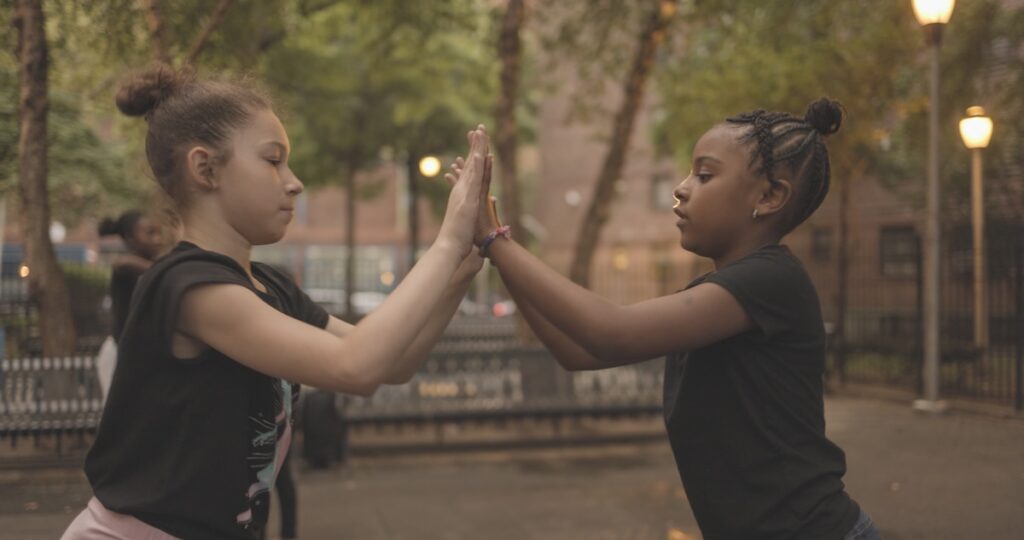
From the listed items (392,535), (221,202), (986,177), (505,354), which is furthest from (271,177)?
(986,177)

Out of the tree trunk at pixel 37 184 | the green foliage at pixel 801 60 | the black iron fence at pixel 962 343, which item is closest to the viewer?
the tree trunk at pixel 37 184

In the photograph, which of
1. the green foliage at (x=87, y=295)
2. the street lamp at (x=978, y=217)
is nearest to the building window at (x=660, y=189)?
the green foliage at (x=87, y=295)

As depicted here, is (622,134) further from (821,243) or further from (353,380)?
(821,243)

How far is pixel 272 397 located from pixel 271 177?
452 mm

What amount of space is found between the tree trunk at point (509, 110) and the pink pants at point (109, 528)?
9.01 metres

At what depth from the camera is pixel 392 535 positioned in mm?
6465

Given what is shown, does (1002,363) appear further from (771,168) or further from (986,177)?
(771,168)

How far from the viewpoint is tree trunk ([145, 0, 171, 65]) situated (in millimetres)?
8531

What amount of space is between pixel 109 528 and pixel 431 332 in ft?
2.71

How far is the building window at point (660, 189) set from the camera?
→ 138 feet

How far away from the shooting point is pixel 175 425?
6.15ft

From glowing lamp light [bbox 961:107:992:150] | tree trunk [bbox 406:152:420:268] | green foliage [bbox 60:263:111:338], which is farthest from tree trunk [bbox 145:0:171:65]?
tree trunk [bbox 406:152:420:268]

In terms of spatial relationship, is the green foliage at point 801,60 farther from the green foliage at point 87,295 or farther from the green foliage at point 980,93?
the green foliage at point 87,295

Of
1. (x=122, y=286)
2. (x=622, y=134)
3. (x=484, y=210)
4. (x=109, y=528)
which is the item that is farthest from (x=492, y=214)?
(x=622, y=134)
